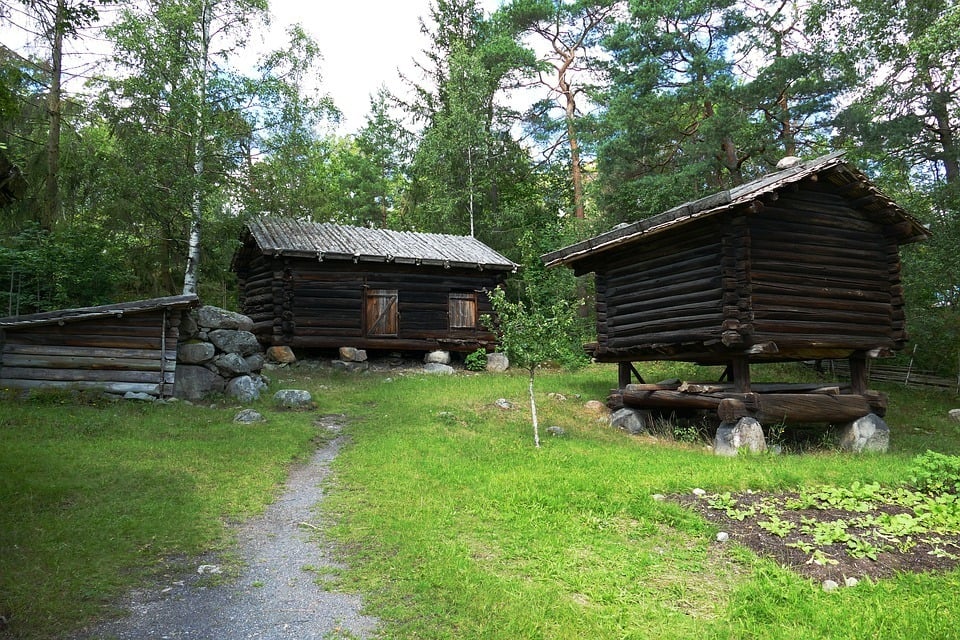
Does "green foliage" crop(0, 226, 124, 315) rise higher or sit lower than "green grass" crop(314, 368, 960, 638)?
higher

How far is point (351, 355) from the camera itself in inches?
791

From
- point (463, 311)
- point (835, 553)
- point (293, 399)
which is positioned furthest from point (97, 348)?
point (835, 553)

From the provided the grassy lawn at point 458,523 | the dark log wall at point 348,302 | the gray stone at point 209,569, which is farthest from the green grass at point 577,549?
the dark log wall at point 348,302

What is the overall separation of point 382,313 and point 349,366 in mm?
2287

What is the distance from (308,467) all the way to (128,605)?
456 centimetres

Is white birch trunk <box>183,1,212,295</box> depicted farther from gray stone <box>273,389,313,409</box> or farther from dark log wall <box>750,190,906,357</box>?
dark log wall <box>750,190,906,357</box>

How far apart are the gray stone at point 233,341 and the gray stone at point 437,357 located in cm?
760

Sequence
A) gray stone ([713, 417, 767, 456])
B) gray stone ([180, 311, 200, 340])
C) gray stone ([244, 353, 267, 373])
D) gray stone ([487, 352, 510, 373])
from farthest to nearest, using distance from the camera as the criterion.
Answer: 1. gray stone ([487, 352, 510, 373])
2. gray stone ([244, 353, 267, 373])
3. gray stone ([180, 311, 200, 340])
4. gray stone ([713, 417, 767, 456])

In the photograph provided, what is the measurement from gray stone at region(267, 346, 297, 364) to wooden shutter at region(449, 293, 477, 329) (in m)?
5.89

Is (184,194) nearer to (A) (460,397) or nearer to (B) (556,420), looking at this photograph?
(A) (460,397)

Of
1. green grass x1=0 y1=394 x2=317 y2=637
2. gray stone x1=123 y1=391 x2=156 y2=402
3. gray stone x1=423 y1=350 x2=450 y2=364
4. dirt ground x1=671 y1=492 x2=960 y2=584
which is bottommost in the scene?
dirt ground x1=671 y1=492 x2=960 y2=584

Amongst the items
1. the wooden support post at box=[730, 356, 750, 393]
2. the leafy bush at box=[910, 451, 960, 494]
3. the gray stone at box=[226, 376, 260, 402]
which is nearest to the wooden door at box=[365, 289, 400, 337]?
the gray stone at box=[226, 376, 260, 402]

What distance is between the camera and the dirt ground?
5.21 metres

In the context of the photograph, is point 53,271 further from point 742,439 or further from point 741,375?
point 742,439
